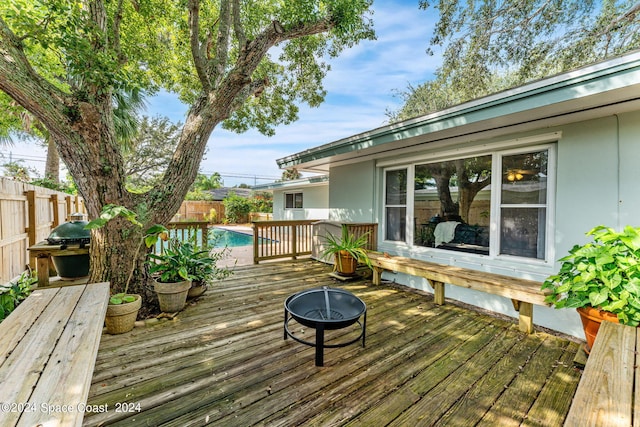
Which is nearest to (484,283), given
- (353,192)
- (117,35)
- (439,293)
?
(439,293)

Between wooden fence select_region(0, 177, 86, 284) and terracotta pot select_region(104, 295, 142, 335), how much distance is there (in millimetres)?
1677

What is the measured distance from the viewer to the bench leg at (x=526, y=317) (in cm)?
289

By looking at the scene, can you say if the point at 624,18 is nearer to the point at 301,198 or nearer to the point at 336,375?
the point at 336,375

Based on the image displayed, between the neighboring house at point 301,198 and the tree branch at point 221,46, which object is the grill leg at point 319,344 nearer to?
the tree branch at point 221,46

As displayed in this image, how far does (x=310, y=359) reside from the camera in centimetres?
235

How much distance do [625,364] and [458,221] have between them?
→ 271 cm

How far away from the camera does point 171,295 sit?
10.6 feet

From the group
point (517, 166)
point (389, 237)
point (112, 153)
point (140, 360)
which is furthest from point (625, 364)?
point (112, 153)

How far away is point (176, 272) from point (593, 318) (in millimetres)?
4189

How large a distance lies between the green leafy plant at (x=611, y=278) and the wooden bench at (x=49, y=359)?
3.21m

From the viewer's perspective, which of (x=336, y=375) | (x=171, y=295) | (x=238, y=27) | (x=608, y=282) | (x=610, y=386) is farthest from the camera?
(x=238, y=27)

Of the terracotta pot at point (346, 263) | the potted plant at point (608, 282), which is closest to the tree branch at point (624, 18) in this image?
the potted plant at point (608, 282)

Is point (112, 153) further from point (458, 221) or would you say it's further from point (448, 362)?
point (458, 221)

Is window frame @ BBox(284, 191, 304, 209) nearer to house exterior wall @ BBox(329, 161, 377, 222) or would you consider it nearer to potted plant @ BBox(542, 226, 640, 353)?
house exterior wall @ BBox(329, 161, 377, 222)
